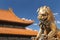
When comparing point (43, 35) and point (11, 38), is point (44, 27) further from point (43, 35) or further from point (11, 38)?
point (11, 38)

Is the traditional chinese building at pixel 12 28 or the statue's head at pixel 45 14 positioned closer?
the statue's head at pixel 45 14

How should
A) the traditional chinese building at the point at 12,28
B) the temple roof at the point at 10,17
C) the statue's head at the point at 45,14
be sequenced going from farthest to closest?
the temple roof at the point at 10,17 < the traditional chinese building at the point at 12,28 < the statue's head at the point at 45,14

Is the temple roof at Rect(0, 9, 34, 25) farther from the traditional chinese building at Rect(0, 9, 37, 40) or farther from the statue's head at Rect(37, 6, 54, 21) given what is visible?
the statue's head at Rect(37, 6, 54, 21)

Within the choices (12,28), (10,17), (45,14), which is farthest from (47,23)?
(10,17)

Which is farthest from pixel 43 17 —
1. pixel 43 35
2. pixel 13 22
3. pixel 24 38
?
pixel 13 22

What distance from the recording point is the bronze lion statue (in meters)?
5.27

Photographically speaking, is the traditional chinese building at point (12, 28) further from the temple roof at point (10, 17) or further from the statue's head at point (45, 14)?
the statue's head at point (45, 14)

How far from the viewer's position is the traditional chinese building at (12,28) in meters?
22.6

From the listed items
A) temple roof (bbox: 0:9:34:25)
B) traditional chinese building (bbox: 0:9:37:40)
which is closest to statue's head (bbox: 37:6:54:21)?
traditional chinese building (bbox: 0:9:37:40)

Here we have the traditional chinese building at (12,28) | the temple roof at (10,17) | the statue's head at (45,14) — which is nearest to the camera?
the statue's head at (45,14)

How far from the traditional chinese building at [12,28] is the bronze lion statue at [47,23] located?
16.5 meters

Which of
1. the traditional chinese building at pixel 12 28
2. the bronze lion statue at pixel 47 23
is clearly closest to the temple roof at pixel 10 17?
the traditional chinese building at pixel 12 28

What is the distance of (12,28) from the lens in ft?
83.4

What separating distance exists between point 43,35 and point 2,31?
17.1m
